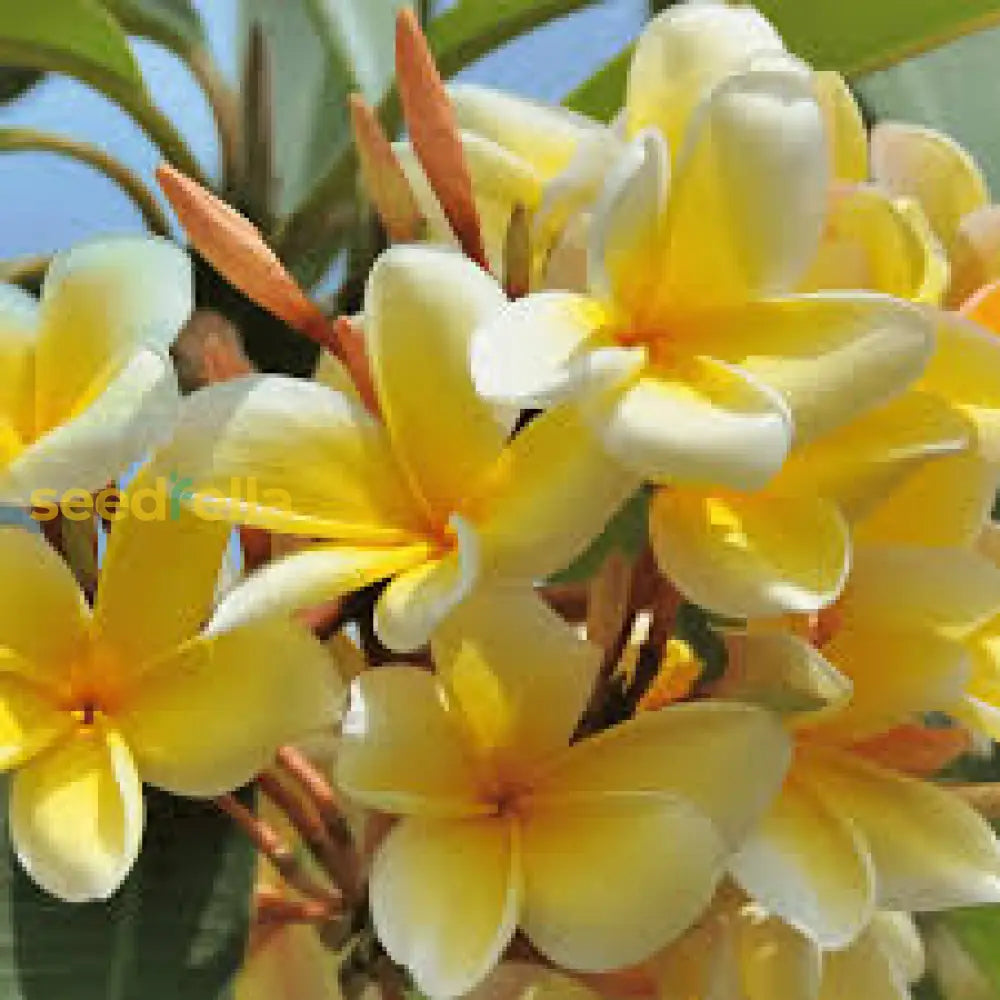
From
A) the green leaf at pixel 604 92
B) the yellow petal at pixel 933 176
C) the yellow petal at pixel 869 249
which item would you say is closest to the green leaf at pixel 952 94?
the green leaf at pixel 604 92

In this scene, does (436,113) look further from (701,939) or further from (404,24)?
(701,939)

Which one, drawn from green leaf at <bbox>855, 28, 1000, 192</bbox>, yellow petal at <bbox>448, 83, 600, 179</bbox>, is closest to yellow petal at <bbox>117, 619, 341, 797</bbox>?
yellow petal at <bbox>448, 83, 600, 179</bbox>

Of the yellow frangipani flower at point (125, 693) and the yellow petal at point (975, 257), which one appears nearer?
the yellow frangipani flower at point (125, 693)

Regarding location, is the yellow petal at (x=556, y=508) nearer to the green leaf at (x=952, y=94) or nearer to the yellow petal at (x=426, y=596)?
the yellow petal at (x=426, y=596)

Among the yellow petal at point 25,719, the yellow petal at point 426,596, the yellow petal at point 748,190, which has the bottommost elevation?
the yellow petal at point 25,719

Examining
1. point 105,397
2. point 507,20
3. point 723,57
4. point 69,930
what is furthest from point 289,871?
point 507,20

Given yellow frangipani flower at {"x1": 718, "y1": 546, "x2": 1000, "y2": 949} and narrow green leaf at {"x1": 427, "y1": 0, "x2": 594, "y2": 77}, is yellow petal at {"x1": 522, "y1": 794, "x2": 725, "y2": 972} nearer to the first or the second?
yellow frangipani flower at {"x1": 718, "y1": 546, "x2": 1000, "y2": 949}
